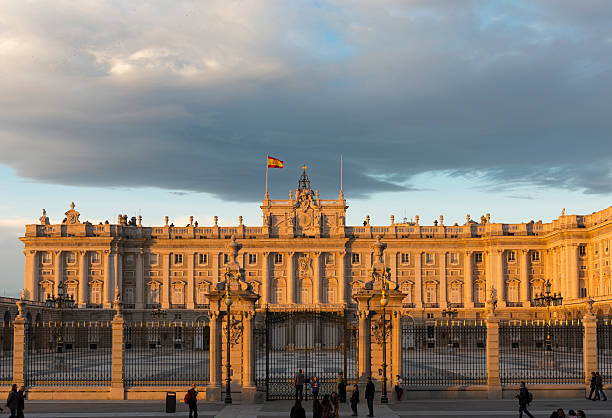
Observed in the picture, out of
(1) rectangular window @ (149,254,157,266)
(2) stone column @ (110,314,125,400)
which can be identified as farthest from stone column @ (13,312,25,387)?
(1) rectangular window @ (149,254,157,266)

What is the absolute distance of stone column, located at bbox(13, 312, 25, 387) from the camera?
33125mm

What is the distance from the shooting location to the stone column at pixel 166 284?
4265 inches

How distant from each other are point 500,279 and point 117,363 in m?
80.3

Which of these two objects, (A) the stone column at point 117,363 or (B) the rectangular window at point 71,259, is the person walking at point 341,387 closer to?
(A) the stone column at point 117,363

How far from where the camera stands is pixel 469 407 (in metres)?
30.0

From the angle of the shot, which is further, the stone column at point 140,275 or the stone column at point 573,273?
the stone column at point 140,275

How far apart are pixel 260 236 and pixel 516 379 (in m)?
74.2

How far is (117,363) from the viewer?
32.8 metres

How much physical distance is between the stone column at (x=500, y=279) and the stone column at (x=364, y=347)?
76791 millimetres

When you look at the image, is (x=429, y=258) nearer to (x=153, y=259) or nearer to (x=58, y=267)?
(x=153, y=259)

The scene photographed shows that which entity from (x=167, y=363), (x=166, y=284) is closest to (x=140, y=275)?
(x=166, y=284)

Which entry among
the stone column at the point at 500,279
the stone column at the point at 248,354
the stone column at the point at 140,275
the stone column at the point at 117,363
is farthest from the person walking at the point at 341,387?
the stone column at the point at 140,275

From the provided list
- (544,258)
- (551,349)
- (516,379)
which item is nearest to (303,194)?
(544,258)

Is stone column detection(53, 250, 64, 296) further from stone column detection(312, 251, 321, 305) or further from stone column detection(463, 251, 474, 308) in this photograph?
stone column detection(463, 251, 474, 308)
